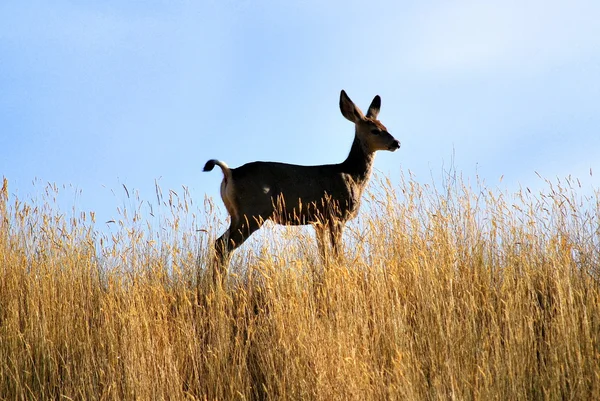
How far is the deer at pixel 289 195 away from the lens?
22.4 ft

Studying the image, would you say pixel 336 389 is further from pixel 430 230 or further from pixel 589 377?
pixel 430 230

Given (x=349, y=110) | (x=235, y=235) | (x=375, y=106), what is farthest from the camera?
(x=375, y=106)

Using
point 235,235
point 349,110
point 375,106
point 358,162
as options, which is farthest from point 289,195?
point 375,106

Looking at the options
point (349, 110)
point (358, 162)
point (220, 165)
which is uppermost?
point (349, 110)

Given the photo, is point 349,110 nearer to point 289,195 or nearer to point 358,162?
point 358,162

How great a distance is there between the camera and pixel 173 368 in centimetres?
454

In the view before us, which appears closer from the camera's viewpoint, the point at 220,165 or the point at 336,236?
the point at 336,236

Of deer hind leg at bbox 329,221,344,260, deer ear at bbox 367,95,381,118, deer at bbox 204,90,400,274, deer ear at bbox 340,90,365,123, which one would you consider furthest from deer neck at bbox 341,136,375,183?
deer hind leg at bbox 329,221,344,260

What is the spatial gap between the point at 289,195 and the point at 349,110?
4.66 ft

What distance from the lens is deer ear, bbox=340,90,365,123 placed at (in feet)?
25.3

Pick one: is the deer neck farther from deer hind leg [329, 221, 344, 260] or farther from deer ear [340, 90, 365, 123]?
deer hind leg [329, 221, 344, 260]

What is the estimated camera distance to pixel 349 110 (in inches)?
307

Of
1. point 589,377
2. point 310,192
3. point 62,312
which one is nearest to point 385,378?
point 589,377

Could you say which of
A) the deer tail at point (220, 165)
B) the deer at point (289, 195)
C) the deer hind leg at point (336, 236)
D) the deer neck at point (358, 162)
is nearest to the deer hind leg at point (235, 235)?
the deer at point (289, 195)
